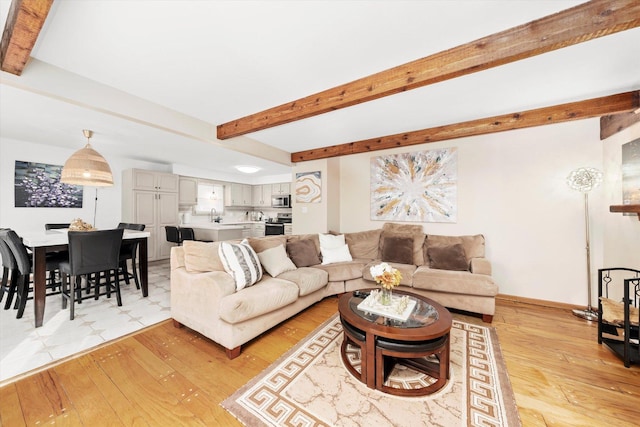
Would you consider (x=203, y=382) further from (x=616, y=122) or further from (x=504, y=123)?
(x=616, y=122)

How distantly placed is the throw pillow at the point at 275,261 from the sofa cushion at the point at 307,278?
71mm

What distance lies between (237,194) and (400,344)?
6.57m

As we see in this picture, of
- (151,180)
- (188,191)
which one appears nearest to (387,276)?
(151,180)

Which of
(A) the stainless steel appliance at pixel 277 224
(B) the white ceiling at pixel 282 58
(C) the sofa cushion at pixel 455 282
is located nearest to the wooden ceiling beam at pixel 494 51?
(B) the white ceiling at pixel 282 58

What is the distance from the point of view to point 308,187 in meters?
4.79

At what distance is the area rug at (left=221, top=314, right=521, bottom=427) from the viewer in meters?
1.36

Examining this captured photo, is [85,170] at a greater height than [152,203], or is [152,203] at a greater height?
[85,170]

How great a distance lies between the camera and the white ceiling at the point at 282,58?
141 cm

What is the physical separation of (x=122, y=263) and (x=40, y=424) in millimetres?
2537

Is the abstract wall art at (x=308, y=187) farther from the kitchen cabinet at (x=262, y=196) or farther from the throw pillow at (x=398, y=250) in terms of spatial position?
the kitchen cabinet at (x=262, y=196)

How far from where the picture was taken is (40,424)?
4.32ft

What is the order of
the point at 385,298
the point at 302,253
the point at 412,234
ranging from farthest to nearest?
the point at 412,234
the point at 302,253
the point at 385,298

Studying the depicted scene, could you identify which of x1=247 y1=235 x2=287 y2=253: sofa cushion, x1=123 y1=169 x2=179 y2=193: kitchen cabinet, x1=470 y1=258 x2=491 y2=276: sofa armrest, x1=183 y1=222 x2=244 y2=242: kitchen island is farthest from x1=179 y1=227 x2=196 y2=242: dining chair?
x1=470 y1=258 x2=491 y2=276: sofa armrest

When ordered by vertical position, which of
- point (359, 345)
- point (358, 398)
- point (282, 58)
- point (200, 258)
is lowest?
point (358, 398)
